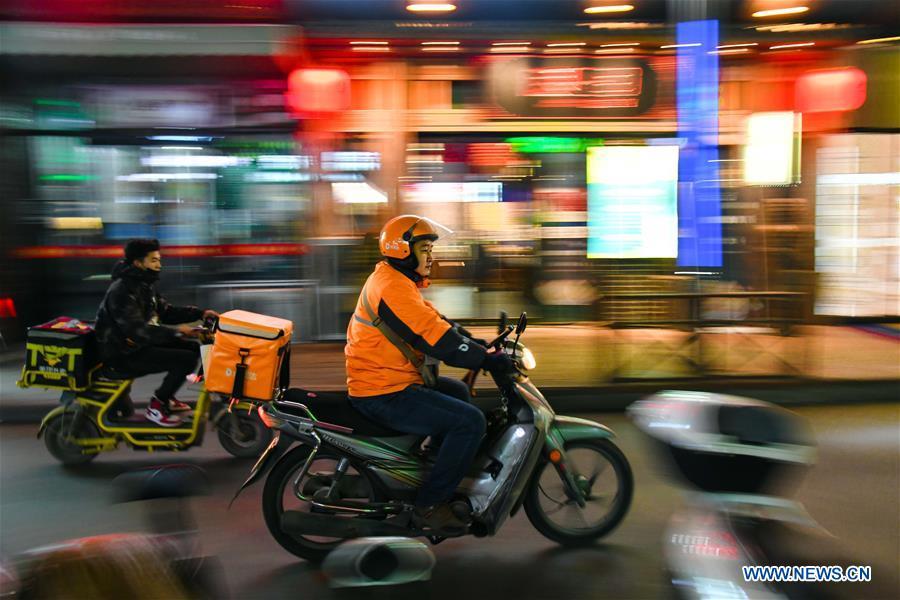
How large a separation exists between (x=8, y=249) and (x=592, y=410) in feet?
25.8

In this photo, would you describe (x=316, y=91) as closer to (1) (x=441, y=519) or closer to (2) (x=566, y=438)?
(2) (x=566, y=438)

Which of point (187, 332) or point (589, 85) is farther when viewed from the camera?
point (589, 85)

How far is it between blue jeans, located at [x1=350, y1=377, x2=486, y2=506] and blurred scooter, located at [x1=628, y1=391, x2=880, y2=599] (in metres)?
1.68

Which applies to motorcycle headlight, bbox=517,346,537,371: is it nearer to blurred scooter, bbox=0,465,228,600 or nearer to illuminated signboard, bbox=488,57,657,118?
blurred scooter, bbox=0,465,228,600

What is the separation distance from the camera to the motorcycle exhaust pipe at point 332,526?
3.98 metres

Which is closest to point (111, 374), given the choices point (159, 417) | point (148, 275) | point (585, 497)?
point (159, 417)

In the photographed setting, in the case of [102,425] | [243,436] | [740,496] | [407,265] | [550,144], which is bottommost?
[243,436]

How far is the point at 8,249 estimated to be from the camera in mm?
10188

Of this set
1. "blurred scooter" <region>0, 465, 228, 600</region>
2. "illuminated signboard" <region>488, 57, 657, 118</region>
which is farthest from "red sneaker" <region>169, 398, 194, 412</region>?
"illuminated signboard" <region>488, 57, 657, 118</region>

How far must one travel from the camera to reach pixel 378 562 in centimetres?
352

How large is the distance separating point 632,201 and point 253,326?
684 centimetres

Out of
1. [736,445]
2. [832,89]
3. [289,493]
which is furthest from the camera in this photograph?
[832,89]

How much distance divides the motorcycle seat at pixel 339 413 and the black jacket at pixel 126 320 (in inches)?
85.5

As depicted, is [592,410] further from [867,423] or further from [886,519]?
[886,519]
